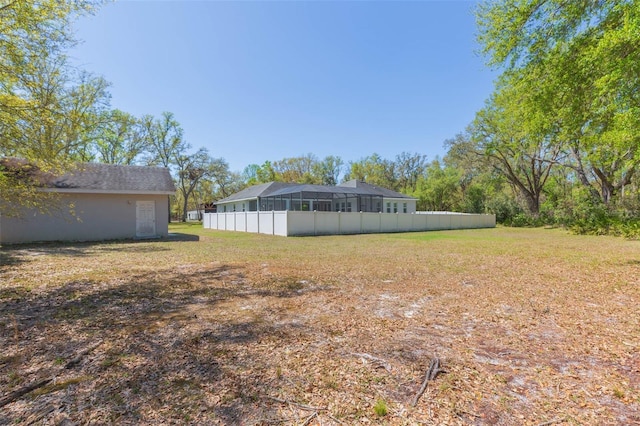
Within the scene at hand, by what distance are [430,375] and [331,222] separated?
15.6m

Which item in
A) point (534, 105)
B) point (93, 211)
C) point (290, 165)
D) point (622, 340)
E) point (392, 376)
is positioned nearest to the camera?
point (392, 376)

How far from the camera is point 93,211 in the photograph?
14000 mm

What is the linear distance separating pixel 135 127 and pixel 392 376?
3914 cm

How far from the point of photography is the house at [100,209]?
42.0 ft

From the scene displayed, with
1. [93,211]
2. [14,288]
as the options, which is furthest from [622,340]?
[93,211]

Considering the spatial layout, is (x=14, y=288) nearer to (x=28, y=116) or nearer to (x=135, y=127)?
(x=28, y=116)

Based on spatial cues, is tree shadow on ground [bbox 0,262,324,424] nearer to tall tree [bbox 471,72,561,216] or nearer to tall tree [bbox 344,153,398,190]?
tall tree [bbox 471,72,561,216]

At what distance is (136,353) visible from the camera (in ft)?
9.72

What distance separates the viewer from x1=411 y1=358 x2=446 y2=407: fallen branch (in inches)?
88.5

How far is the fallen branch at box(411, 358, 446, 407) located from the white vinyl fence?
13848 mm

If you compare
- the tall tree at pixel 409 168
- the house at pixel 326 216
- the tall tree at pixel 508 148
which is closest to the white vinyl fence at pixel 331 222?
the house at pixel 326 216

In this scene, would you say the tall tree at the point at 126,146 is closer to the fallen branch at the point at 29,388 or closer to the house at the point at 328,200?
the house at the point at 328,200

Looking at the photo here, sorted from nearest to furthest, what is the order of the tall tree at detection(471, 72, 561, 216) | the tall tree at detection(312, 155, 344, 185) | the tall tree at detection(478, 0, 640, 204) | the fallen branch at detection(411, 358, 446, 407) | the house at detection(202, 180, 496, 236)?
the fallen branch at detection(411, 358, 446, 407) < the tall tree at detection(478, 0, 640, 204) < the house at detection(202, 180, 496, 236) < the tall tree at detection(471, 72, 561, 216) < the tall tree at detection(312, 155, 344, 185)

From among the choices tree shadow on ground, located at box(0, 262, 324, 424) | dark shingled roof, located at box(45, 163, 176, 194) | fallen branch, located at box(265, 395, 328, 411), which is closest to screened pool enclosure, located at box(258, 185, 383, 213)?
dark shingled roof, located at box(45, 163, 176, 194)
